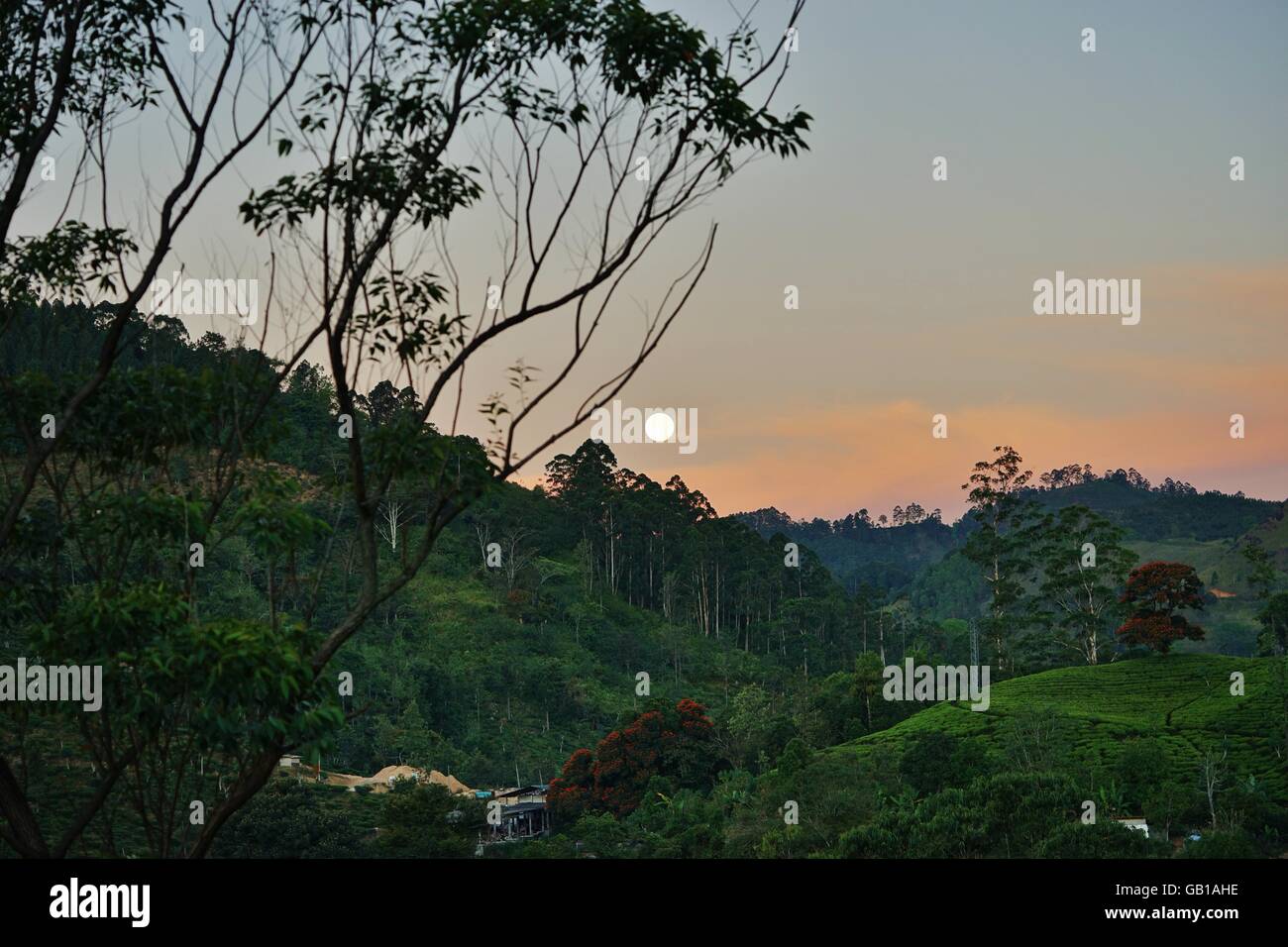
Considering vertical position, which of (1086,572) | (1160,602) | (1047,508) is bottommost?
(1160,602)

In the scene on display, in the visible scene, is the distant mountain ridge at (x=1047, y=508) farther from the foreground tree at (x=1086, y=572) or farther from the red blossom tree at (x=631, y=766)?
the red blossom tree at (x=631, y=766)

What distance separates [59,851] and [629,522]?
1922 inches

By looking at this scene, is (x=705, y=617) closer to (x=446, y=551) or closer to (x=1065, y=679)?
(x=446, y=551)

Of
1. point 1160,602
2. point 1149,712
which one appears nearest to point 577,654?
point 1160,602

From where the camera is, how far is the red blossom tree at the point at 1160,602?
125ft

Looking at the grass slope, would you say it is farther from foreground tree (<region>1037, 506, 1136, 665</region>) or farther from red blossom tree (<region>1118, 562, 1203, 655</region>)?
foreground tree (<region>1037, 506, 1136, 665</region>)

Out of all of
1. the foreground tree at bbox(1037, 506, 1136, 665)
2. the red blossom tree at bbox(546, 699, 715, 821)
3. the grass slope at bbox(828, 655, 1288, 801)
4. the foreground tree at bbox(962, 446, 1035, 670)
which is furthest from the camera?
the foreground tree at bbox(962, 446, 1035, 670)

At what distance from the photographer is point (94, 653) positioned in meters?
5.64

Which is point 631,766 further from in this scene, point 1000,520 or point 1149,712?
point 1000,520

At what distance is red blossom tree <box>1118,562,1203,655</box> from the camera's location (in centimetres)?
3800

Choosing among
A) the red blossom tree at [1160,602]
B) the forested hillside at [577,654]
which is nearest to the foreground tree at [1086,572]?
the forested hillside at [577,654]

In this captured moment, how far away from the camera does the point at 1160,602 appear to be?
39.1 metres

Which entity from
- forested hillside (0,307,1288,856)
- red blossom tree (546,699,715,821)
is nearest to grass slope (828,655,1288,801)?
forested hillside (0,307,1288,856)

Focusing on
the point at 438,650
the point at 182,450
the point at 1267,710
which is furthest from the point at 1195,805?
the point at 438,650
